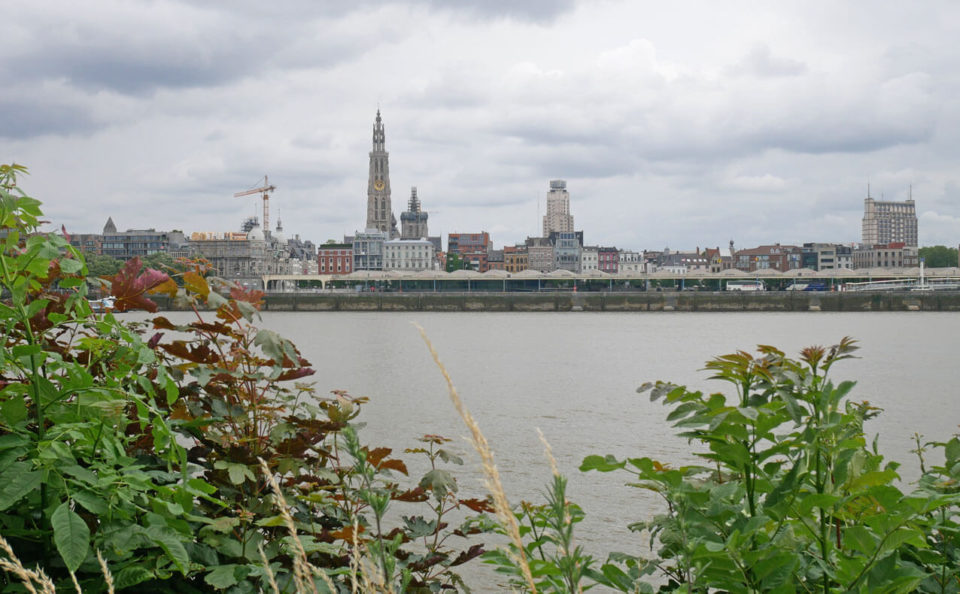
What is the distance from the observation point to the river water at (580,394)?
1008 centimetres

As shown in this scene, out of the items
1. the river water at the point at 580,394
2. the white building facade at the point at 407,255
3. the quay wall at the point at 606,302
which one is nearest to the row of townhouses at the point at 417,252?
the white building facade at the point at 407,255

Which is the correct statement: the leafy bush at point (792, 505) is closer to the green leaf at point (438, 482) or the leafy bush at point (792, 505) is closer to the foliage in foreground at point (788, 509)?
the foliage in foreground at point (788, 509)

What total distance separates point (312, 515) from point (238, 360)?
70cm

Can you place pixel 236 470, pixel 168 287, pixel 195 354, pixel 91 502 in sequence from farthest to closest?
pixel 195 354 → pixel 168 287 → pixel 236 470 → pixel 91 502

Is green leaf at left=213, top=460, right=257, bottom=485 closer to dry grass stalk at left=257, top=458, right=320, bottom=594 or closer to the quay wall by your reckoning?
dry grass stalk at left=257, top=458, right=320, bottom=594

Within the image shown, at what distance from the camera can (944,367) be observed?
97.3 ft

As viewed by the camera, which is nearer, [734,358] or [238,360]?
[734,358]

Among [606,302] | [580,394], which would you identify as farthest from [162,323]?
[606,302]

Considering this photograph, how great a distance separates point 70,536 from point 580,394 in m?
19.5

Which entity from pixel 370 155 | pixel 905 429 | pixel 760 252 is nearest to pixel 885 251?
pixel 760 252

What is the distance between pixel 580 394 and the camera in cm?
2105

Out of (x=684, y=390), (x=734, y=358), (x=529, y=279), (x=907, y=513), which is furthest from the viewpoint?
(x=529, y=279)

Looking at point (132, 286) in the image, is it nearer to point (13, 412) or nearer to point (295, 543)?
point (13, 412)

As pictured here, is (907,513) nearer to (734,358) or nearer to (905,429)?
(734,358)
